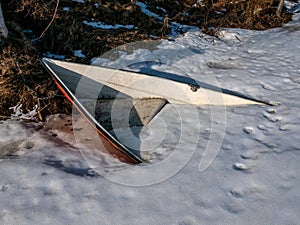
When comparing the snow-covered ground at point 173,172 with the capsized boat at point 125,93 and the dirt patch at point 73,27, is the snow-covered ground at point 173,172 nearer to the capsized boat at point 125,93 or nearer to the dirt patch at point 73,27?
the capsized boat at point 125,93

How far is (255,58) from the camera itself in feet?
18.9

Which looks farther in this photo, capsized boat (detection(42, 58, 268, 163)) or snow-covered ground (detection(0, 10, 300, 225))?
capsized boat (detection(42, 58, 268, 163))

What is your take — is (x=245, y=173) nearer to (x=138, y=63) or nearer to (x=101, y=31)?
(x=138, y=63)

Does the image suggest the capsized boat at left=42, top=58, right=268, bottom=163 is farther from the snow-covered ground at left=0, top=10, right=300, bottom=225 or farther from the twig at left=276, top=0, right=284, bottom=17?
the twig at left=276, top=0, right=284, bottom=17

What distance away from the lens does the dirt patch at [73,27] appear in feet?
12.5

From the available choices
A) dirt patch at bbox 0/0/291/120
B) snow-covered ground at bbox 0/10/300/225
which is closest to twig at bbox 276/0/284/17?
dirt patch at bbox 0/0/291/120

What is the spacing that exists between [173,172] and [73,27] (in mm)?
4641

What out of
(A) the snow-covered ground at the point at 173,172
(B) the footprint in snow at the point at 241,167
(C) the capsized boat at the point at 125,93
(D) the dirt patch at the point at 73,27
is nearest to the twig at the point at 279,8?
(D) the dirt patch at the point at 73,27

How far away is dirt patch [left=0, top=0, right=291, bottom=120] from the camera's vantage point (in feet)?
12.5

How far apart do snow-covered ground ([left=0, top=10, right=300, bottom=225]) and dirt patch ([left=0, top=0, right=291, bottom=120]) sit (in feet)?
1.76

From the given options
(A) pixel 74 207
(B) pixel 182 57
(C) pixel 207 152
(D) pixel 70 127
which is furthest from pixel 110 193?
(B) pixel 182 57

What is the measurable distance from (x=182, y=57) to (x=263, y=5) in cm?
477

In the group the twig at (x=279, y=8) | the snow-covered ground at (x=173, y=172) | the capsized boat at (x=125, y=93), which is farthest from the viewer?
the twig at (x=279, y=8)

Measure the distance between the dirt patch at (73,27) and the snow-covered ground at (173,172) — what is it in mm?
537
